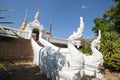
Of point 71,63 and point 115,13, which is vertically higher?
point 115,13

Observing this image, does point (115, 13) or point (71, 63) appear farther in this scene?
point (115, 13)

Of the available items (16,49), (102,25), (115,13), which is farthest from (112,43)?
(102,25)

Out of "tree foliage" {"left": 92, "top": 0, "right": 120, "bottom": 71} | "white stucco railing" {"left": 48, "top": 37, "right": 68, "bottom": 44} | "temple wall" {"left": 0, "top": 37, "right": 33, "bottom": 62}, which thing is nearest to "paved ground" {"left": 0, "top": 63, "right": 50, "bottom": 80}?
"temple wall" {"left": 0, "top": 37, "right": 33, "bottom": 62}

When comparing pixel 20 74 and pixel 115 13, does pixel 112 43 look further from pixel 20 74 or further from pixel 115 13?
pixel 20 74

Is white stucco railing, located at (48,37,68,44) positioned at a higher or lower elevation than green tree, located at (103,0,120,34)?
lower

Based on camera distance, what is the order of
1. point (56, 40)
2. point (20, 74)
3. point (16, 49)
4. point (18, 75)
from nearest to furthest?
point (18, 75), point (20, 74), point (16, 49), point (56, 40)

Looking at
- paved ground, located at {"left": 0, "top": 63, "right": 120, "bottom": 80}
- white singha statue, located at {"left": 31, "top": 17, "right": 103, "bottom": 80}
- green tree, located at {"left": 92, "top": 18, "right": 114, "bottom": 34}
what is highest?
green tree, located at {"left": 92, "top": 18, "right": 114, "bottom": 34}

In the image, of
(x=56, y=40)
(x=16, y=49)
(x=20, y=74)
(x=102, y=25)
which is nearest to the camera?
(x=20, y=74)

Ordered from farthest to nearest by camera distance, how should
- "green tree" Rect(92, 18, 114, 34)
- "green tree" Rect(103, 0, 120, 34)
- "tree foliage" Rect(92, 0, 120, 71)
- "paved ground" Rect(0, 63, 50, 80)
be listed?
"green tree" Rect(92, 18, 114, 34) → "green tree" Rect(103, 0, 120, 34) → "tree foliage" Rect(92, 0, 120, 71) → "paved ground" Rect(0, 63, 50, 80)

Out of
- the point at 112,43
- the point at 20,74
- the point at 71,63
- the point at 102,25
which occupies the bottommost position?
the point at 20,74

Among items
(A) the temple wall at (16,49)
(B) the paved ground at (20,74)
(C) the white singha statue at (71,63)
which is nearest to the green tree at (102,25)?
(B) the paved ground at (20,74)

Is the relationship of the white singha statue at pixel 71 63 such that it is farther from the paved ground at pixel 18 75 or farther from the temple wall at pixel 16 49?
the temple wall at pixel 16 49

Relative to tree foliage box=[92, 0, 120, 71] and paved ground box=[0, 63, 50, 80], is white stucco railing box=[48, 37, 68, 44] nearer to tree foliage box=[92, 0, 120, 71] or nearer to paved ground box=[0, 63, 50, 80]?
tree foliage box=[92, 0, 120, 71]

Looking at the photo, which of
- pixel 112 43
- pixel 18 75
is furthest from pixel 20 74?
pixel 112 43
